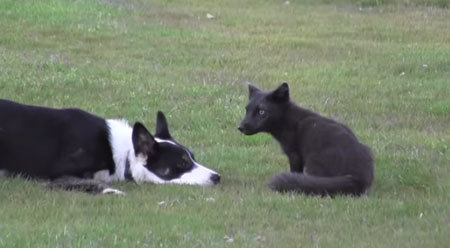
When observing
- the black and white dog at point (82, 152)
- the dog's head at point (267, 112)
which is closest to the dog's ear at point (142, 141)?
the black and white dog at point (82, 152)

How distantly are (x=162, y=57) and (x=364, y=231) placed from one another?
411 inches

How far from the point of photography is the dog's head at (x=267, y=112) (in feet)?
32.1

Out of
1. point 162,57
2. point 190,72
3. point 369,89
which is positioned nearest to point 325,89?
point 369,89

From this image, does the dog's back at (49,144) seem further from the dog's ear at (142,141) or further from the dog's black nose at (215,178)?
the dog's black nose at (215,178)

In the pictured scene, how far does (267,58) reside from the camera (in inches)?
681

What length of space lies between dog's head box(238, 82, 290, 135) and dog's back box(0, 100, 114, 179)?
152 cm

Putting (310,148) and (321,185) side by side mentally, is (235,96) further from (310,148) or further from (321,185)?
(321,185)

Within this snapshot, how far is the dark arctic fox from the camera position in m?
8.41

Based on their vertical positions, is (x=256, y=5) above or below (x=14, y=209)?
below

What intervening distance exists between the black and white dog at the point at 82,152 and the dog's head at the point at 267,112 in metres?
0.92

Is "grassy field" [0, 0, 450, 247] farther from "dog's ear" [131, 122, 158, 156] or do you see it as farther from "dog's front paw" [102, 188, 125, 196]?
"dog's ear" [131, 122, 158, 156]

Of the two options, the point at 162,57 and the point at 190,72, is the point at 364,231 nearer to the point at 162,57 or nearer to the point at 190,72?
the point at 190,72

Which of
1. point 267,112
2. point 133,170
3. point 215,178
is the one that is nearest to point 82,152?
Answer: point 133,170

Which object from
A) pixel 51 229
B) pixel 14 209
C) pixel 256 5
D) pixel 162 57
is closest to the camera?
pixel 51 229
